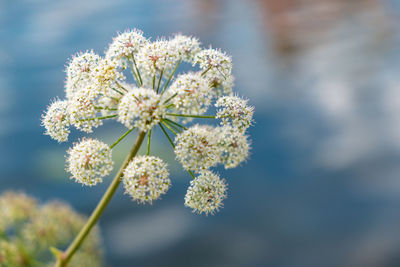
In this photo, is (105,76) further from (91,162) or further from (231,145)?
(231,145)

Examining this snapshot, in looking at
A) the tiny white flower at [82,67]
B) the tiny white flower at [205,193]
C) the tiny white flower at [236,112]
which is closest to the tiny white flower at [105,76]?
the tiny white flower at [82,67]

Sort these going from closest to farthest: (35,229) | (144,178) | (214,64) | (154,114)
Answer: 1. (154,114)
2. (144,178)
3. (214,64)
4. (35,229)

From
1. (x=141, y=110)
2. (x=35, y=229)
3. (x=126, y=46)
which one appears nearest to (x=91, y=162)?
(x=141, y=110)

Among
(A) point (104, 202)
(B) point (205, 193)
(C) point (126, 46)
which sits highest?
(C) point (126, 46)

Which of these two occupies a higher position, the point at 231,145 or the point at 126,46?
the point at 126,46

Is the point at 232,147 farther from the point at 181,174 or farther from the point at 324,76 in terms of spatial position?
the point at 324,76

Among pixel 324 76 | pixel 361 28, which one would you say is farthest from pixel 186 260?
pixel 361 28
